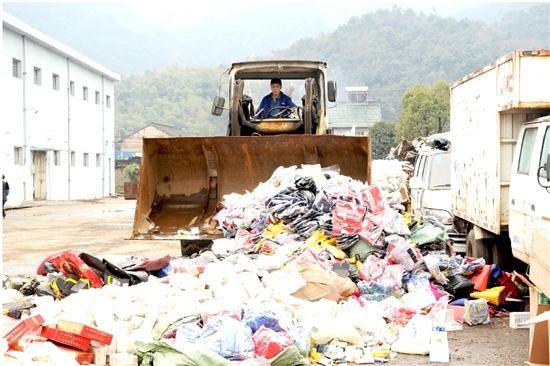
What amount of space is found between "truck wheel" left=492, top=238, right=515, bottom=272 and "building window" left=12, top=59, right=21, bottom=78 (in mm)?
25162

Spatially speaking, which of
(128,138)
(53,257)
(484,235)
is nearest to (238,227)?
(53,257)

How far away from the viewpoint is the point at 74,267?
8.11 m

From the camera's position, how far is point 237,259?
314 inches

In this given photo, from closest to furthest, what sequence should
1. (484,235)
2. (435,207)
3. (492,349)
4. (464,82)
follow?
(492,349)
(484,235)
(464,82)
(435,207)

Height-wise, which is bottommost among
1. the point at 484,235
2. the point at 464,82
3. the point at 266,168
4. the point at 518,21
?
the point at 484,235

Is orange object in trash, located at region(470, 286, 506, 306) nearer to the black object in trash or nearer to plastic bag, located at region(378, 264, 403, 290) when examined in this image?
plastic bag, located at region(378, 264, 403, 290)

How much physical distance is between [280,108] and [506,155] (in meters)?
4.60

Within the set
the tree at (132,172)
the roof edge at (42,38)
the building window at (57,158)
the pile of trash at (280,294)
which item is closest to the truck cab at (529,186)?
the pile of trash at (280,294)

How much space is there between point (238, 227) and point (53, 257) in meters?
2.23

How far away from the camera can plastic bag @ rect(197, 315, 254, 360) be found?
213 inches

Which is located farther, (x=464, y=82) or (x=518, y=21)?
(x=518, y=21)

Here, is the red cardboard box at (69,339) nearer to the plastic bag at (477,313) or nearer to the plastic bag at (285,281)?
the plastic bag at (285,281)

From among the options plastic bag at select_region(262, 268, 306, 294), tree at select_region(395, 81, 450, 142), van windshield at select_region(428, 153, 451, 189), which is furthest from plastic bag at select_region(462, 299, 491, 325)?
tree at select_region(395, 81, 450, 142)

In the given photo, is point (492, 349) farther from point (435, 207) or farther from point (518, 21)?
point (518, 21)
